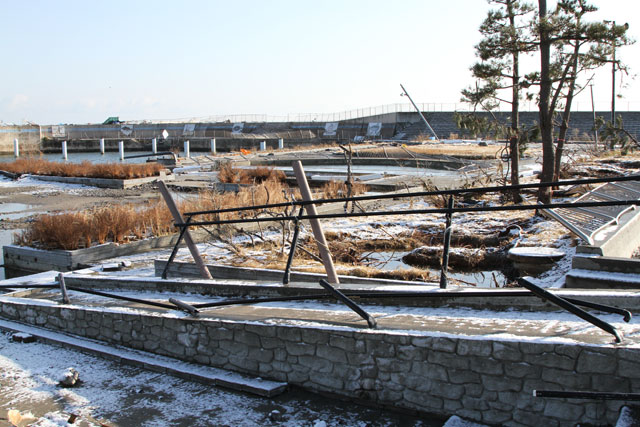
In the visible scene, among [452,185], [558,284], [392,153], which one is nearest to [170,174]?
[392,153]

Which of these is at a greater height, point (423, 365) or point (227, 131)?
point (227, 131)

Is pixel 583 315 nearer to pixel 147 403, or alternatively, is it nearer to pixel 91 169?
pixel 147 403

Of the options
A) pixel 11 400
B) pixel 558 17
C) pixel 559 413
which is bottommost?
pixel 11 400

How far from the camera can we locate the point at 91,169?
30.0 metres

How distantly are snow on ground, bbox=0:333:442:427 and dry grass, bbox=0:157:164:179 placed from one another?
2276 centimetres

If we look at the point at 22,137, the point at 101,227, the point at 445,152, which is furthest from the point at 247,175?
the point at 22,137

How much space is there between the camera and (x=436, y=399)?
441 centimetres

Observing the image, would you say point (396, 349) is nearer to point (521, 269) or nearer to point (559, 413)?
point (559, 413)

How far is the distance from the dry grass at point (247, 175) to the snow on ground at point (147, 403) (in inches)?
640

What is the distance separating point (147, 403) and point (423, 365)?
240 centimetres

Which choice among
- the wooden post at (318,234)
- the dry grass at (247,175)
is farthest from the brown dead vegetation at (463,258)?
the dry grass at (247,175)

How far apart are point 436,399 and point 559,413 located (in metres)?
0.87

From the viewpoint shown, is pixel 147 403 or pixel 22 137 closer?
pixel 147 403

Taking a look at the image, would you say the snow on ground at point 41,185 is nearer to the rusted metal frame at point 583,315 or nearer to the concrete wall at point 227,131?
the rusted metal frame at point 583,315
